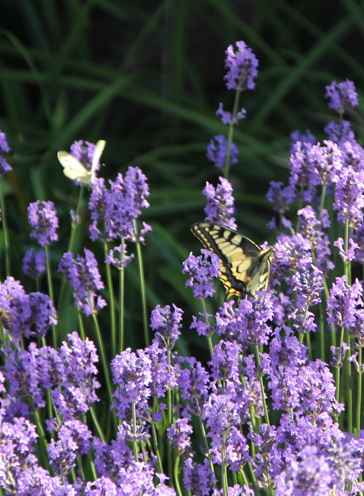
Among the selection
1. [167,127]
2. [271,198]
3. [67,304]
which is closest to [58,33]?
[167,127]

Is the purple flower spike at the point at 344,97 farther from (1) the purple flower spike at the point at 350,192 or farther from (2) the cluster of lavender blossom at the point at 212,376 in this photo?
(1) the purple flower spike at the point at 350,192

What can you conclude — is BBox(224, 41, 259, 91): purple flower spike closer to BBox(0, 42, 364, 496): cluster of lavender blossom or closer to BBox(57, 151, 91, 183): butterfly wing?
BBox(0, 42, 364, 496): cluster of lavender blossom

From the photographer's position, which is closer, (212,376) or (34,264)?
(212,376)

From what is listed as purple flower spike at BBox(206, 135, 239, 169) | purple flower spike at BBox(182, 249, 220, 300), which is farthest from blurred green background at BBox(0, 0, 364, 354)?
purple flower spike at BBox(182, 249, 220, 300)

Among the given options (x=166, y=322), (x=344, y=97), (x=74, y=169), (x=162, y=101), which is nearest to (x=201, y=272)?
(x=166, y=322)

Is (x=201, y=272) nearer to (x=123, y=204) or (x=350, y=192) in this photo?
(x=123, y=204)

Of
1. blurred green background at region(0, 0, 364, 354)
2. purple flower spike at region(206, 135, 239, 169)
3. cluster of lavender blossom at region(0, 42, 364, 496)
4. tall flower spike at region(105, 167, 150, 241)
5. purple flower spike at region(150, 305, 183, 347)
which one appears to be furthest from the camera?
blurred green background at region(0, 0, 364, 354)
